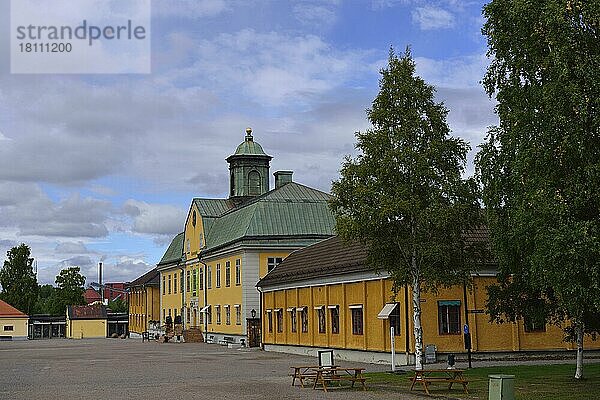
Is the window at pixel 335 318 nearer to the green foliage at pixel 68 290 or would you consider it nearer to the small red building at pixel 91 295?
the green foliage at pixel 68 290

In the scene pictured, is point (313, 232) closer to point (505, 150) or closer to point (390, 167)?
point (390, 167)

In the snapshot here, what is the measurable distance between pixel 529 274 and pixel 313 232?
3904 cm

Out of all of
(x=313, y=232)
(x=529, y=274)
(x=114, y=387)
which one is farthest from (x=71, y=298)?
(x=529, y=274)

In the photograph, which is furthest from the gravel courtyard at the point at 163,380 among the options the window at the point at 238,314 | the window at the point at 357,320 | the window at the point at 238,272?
the window at the point at 238,272

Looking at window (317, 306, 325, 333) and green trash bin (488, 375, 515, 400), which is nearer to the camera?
green trash bin (488, 375, 515, 400)

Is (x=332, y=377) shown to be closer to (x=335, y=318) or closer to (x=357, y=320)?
(x=357, y=320)

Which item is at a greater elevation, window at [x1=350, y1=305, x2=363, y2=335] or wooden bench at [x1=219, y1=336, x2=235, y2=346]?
window at [x1=350, y1=305, x2=363, y2=335]

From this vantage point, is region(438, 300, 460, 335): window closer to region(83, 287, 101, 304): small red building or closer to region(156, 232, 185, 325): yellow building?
region(156, 232, 185, 325): yellow building

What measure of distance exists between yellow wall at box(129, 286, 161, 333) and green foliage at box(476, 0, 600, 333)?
7173 centimetres

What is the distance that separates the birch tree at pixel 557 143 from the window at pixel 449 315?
12.7 meters

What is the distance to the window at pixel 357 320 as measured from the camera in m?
37.5

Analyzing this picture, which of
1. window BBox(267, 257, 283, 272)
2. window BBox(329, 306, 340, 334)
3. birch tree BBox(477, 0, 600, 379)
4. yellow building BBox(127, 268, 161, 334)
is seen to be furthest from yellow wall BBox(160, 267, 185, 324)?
birch tree BBox(477, 0, 600, 379)

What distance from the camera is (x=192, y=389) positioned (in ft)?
79.4

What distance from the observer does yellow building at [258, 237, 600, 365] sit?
111 feet
